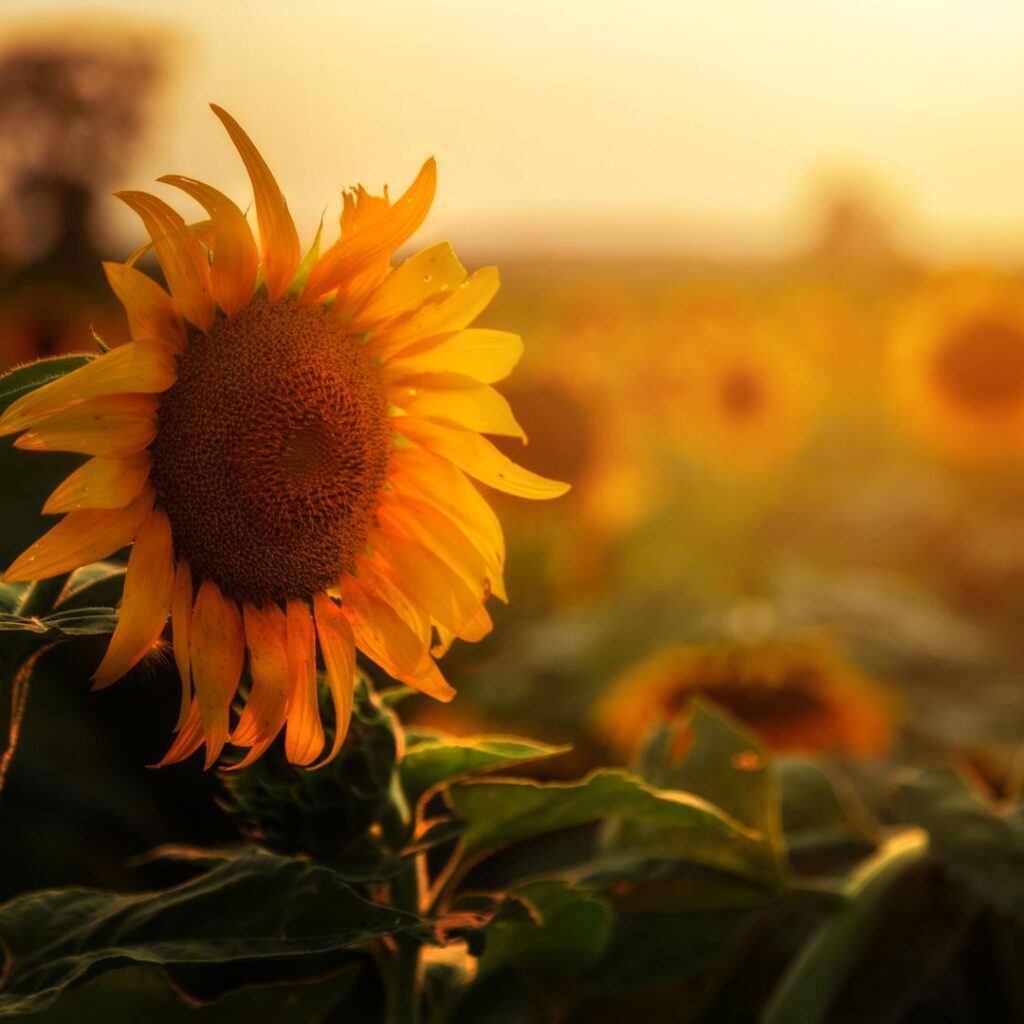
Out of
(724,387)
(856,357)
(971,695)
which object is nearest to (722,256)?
(856,357)

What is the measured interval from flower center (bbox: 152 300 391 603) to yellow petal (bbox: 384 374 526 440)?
0.07 feet

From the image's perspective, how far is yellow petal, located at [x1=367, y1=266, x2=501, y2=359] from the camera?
0.71 meters

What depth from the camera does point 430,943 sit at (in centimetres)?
66

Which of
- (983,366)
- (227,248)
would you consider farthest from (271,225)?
(983,366)

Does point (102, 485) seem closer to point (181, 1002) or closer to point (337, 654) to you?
point (337, 654)

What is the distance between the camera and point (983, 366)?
381 centimetres

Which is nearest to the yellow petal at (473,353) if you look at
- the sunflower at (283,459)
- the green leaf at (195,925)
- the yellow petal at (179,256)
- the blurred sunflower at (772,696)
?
the sunflower at (283,459)

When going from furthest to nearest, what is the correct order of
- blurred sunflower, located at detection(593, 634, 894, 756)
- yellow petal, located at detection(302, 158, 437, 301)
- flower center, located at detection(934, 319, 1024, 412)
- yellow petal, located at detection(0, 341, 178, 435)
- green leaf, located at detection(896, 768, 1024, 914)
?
flower center, located at detection(934, 319, 1024, 412)
blurred sunflower, located at detection(593, 634, 894, 756)
green leaf, located at detection(896, 768, 1024, 914)
yellow petal, located at detection(302, 158, 437, 301)
yellow petal, located at detection(0, 341, 178, 435)

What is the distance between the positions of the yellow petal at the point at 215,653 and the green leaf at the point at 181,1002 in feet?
0.67

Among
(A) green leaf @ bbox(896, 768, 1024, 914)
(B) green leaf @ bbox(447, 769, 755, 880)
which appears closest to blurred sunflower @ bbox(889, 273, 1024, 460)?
(A) green leaf @ bbox(896, 768, 1024, 914)

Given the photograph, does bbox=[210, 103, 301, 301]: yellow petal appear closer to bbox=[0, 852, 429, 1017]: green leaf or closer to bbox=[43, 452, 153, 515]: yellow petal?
bbox=[43, 452, 153, 515]: yellow petal

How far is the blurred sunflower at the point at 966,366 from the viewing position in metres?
3.78

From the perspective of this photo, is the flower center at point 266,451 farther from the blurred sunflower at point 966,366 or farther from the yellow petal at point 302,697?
the blurred sunflower at point 966,366

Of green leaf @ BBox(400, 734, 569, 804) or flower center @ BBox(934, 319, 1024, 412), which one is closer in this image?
green leaf @ BBox(400, 734, 569, 804)
